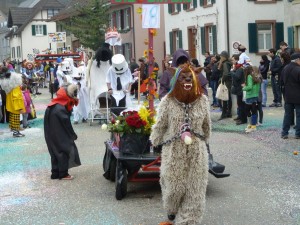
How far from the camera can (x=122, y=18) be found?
50.2 m

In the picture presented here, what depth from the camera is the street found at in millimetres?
7371

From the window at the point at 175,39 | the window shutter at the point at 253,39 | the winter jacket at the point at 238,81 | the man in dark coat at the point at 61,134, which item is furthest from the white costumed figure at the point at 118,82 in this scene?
the window at the point at 175,39

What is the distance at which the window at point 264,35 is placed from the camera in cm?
3397

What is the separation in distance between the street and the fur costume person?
69 centimetres

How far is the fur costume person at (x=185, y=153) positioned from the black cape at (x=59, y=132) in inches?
142

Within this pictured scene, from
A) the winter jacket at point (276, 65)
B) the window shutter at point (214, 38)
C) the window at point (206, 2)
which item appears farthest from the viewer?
the window at point (206, 2)

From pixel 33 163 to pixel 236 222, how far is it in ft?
17.8

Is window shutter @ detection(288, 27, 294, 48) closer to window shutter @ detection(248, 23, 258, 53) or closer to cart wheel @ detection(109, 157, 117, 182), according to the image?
window shutter @ detection(248, 23, 258, 53)

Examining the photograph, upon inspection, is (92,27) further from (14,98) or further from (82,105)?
(14,98)

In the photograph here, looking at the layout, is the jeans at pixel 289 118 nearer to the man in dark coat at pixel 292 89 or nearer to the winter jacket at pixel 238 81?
the man in dark coat at pixel 292 89

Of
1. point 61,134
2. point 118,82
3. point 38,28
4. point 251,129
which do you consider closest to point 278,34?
point 118,82

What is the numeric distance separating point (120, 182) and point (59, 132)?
79.8 inches

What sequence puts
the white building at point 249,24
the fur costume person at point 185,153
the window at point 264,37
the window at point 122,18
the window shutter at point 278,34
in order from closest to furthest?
the fur costume person at point 185,153 < the white building at point 249,24 < the window shutter at point 278,34 < the window at point 264,37 < the window at point 122,18

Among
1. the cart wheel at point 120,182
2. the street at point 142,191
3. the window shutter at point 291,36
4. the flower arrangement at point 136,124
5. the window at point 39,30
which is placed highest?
the window at point 39,30
